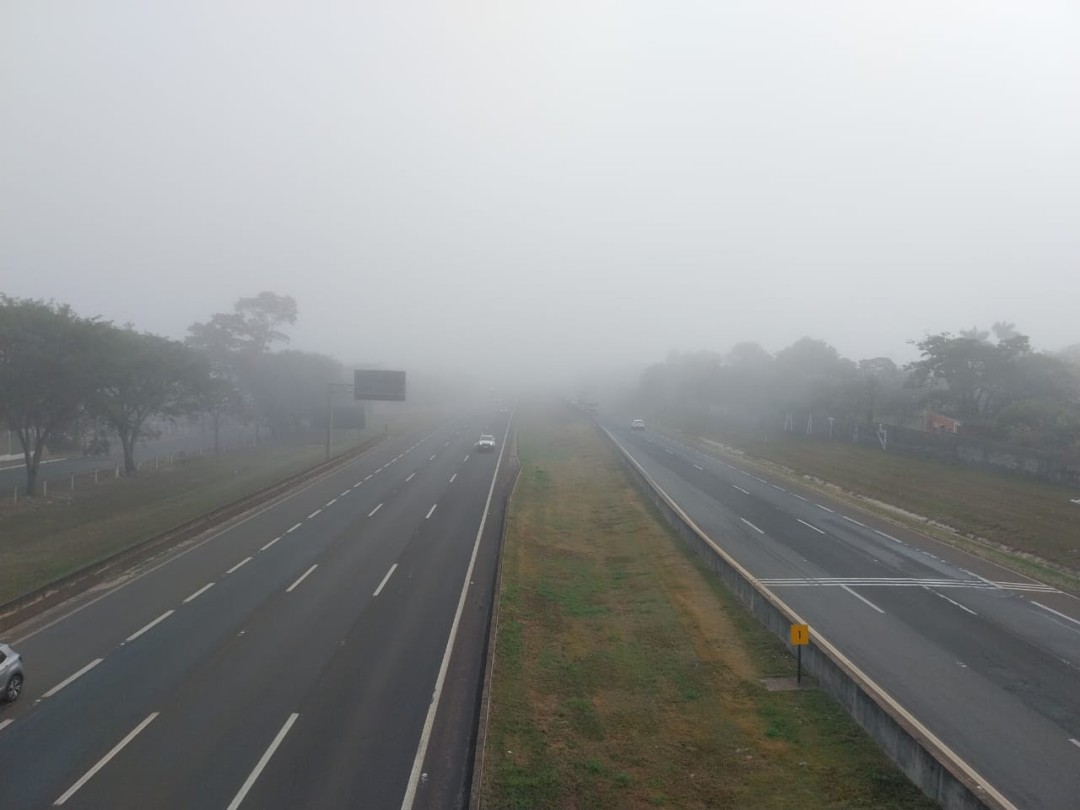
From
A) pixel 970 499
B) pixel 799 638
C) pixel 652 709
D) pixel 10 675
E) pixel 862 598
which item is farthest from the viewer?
pixel 970 499

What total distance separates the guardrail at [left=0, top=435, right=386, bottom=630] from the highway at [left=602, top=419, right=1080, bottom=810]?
19421 millimetres

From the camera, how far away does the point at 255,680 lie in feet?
49.5

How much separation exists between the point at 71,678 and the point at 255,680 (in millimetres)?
3567

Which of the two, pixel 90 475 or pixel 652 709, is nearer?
pixel 652 709

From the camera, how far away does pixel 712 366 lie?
117 metres

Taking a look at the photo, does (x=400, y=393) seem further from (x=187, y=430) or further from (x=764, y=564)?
(x=187, y=430)

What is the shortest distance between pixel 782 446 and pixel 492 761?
200ft

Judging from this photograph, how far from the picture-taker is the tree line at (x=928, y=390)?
5169 centimetres

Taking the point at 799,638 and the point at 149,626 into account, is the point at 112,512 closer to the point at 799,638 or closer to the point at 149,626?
the point at 149,626

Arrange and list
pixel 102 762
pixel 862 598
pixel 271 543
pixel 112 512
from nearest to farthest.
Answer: pixel 102 762
pixel 862 598
pixel 271 543
pixel 112 512

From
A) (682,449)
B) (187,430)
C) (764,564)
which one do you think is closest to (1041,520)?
(764,564)

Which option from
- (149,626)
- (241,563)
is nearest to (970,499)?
(241,563)

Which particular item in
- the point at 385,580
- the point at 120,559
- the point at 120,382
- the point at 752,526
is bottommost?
the point at 385,580

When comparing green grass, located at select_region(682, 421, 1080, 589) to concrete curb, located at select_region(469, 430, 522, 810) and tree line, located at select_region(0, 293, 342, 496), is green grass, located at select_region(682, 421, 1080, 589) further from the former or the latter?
tree line, located at select_region(0, 293, 342, 496)
